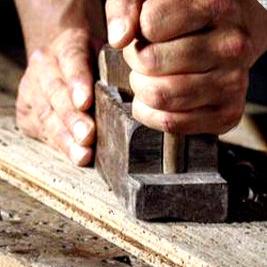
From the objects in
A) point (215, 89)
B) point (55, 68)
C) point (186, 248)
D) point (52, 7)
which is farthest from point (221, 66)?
point (52, 7)

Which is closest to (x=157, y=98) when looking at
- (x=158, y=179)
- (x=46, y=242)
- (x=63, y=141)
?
(x=158, y=179)

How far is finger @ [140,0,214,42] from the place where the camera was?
1.29 meters

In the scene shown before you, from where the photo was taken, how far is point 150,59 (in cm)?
132

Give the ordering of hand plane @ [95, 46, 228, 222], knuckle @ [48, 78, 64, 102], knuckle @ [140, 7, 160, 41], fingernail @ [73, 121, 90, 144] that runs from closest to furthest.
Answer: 1. knuckle @ [140, 7, 160, 41]
2. hand plane @ [95, 46, 228, 222]
3. fingernail @ [73, 121, 90, 144]
4. knuckle @ [48, 78, 64, 102]

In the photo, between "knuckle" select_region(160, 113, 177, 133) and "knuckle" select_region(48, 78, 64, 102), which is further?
"knuckle" select_region(48, 78, 64, 102)

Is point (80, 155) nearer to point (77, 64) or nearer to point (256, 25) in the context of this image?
point (77, 64)

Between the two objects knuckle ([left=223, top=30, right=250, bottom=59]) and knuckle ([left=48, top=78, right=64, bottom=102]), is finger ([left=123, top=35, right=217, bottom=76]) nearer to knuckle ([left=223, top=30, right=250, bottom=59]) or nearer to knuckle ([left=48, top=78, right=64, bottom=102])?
knuckle ([left=223, top=30, right=250, bottom=59])

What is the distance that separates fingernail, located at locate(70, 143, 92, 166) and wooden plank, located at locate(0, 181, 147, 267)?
0.13m

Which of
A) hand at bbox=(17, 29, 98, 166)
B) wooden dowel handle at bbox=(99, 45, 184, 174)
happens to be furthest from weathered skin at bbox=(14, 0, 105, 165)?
wooden dowel handle at bbox=(99, 45, 184, 174)

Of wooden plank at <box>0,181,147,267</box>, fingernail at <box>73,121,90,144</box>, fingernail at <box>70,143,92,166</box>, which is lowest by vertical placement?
wooden plank at <box>0,181,147,267</box>

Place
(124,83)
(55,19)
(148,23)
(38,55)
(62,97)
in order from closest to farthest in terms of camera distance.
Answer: (148,23) → (124,83) → (62,97) → (38,55) → (55,19)

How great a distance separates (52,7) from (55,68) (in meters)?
0.28

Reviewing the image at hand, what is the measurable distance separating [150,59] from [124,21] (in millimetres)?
64

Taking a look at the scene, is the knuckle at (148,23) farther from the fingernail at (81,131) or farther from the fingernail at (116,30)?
the fingernail at (81,131)
